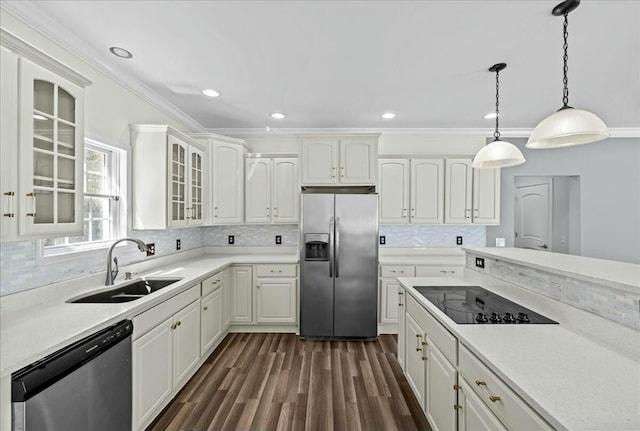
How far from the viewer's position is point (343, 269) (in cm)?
344

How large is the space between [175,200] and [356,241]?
1.99 metres

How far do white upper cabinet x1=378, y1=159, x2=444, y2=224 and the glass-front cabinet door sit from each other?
3150 millimetres

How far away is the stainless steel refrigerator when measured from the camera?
343 cm

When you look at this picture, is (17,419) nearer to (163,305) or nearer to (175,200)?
(163,305)

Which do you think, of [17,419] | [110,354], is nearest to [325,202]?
[110,354]

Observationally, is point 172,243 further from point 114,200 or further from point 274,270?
point 274,270

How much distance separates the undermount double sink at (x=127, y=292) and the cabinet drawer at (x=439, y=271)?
2697mm

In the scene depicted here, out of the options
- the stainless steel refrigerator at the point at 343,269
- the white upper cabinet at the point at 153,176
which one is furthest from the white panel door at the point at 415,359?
the white upper cabinet at the point at 153,176

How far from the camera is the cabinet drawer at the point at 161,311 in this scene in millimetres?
1820

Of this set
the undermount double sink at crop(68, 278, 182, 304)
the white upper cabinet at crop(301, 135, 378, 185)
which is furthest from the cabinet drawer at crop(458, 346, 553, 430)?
the white upper cabinet at crop(301, 135, 378, 185)

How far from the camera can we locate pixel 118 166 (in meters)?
2.64

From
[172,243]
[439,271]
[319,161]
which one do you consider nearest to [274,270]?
[172,243]

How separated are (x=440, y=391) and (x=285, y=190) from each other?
2.90 meters

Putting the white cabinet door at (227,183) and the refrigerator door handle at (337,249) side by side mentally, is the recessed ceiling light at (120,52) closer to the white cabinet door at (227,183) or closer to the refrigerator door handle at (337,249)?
the white cabinet door at (227,183)
